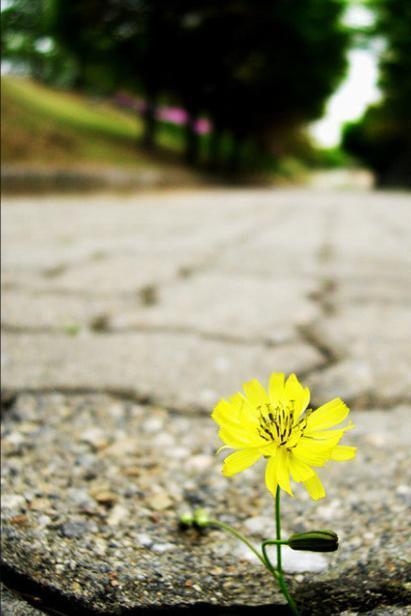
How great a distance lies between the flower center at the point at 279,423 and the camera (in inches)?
15.6

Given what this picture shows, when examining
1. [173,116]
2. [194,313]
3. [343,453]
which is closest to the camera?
[343,453]

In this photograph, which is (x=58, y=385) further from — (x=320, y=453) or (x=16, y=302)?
(x=320, y=453)

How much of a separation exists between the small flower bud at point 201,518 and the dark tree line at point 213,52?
355 inches

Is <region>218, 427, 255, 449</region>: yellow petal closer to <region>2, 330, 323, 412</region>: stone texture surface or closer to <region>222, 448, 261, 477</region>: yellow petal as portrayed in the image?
<region>222, 448, 261, 477</region>: yellow petal

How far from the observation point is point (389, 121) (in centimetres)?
1717

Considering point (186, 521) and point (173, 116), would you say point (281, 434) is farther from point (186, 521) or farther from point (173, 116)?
point (173, 116)

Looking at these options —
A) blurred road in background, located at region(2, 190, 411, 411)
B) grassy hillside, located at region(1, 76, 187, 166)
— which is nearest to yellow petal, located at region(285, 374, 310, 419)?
blurred road in background, located at region(2, 190, 411, 411)

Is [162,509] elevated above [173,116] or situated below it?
below

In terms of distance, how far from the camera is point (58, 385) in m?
1.02

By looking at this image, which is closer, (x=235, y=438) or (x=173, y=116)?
(x=235, y=438)

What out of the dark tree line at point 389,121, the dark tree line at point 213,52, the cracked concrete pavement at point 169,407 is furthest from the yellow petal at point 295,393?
the dark tree line at point 389,121

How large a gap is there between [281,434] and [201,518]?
29 cm

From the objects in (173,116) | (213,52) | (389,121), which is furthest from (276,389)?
(173,116)

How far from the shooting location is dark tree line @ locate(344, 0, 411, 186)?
12.2 meters
